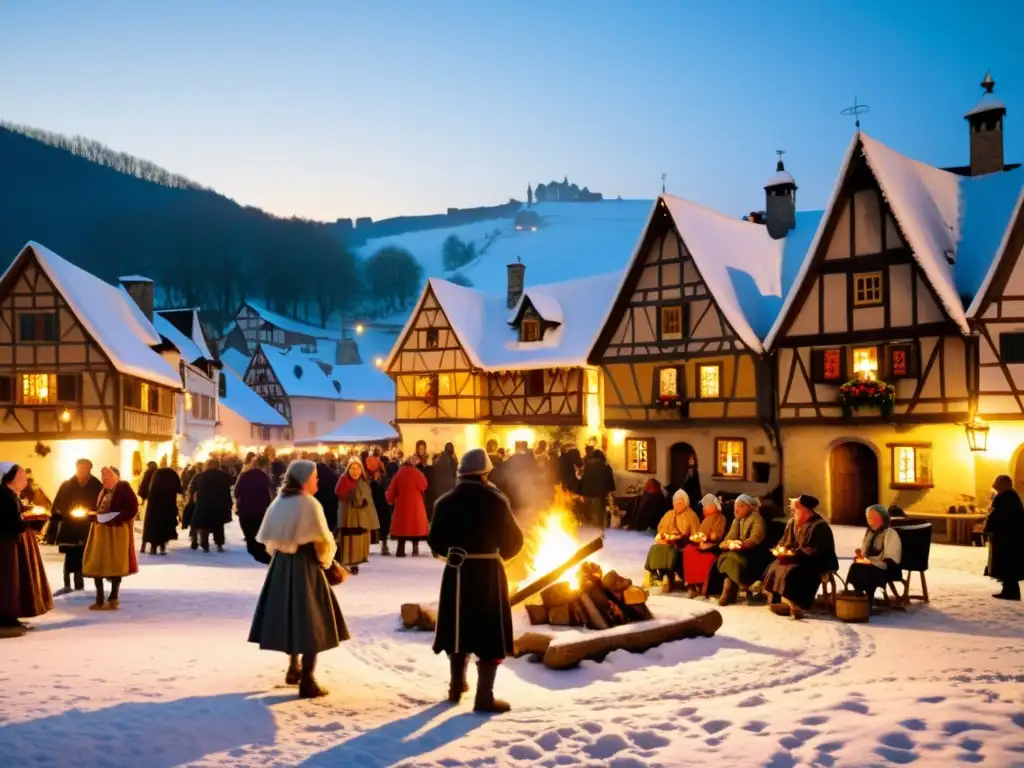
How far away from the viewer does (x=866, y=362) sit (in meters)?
23.0

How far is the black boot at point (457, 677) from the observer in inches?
295

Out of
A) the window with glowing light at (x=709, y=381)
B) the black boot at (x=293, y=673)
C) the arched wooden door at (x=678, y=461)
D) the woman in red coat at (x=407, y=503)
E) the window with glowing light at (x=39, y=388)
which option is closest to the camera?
the black boot at (x=293, y=673)

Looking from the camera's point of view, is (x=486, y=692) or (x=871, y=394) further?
(x=871, y=394)

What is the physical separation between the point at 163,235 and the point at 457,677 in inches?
4275

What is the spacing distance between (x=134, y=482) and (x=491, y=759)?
29209mm

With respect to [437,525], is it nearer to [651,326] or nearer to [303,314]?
[651,326]

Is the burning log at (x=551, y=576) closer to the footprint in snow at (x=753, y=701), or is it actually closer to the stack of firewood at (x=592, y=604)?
the stack of firewood at (x=592, y=604)

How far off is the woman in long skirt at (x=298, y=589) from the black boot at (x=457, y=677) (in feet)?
3.14

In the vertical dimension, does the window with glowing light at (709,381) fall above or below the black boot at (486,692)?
above

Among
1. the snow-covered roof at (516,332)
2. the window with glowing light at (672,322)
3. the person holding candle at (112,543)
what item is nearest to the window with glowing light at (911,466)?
the window with glowing light at (672,322)

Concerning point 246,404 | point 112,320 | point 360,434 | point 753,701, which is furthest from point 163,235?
point 753,701

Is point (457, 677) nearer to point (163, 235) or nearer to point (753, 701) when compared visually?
point (753, 701)

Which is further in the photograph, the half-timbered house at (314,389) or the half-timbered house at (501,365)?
the half-timbered house at (314,389)

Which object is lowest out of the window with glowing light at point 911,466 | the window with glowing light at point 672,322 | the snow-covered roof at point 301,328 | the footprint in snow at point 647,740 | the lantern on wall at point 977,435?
the footprint in snow at point 647,740
